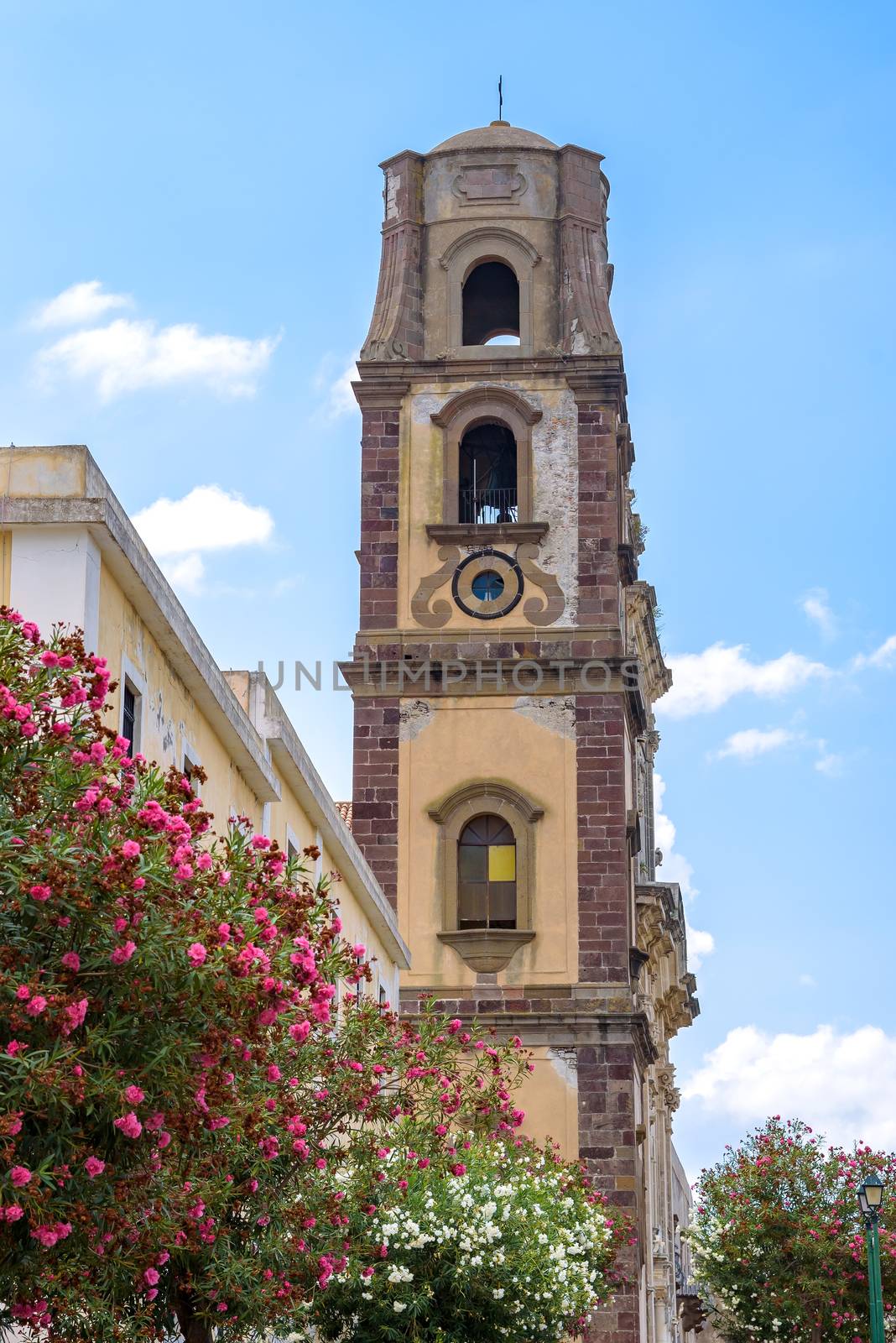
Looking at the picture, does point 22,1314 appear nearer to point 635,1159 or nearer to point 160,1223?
point 160,1223

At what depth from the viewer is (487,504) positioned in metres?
41.1

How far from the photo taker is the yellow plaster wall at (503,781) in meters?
38.5

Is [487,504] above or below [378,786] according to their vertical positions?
above

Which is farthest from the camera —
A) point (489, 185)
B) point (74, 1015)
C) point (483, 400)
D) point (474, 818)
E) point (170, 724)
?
point (489, 185)

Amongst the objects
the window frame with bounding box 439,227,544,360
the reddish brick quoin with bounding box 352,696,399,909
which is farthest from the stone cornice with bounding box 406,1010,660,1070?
the window frame with bounding box 439,227,544,360

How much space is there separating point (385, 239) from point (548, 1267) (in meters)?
22.7

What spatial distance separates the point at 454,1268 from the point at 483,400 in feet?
67.2

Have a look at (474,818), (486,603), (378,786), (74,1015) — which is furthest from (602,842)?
(74,1015)

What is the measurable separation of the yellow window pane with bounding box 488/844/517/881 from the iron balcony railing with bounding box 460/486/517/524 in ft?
19.3

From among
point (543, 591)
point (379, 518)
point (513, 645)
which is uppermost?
point (379, 518)

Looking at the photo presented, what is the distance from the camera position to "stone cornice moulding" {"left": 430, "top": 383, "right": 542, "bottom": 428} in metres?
40.5

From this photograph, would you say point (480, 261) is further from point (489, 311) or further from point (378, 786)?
point (378, 786)

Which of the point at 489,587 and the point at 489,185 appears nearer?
the point at 489,587

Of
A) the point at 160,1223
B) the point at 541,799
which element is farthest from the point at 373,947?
the point at 160,1223
